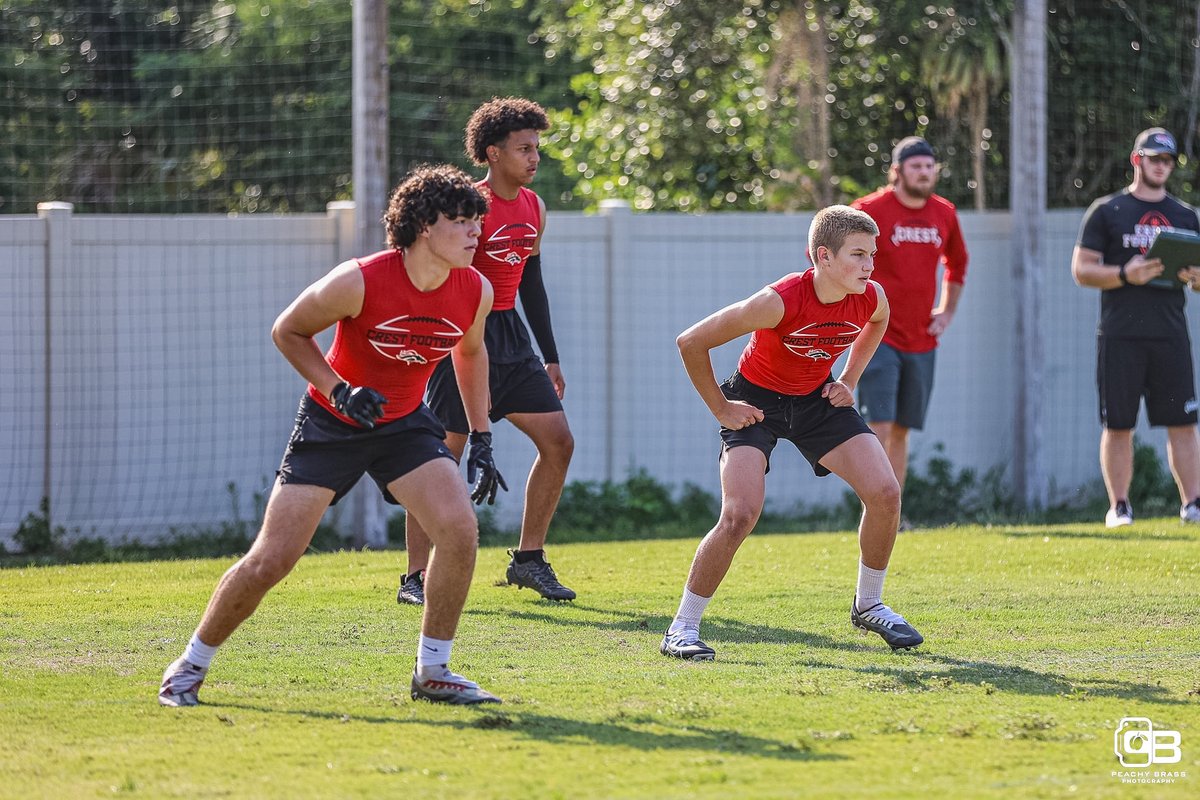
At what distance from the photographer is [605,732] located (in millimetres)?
4602

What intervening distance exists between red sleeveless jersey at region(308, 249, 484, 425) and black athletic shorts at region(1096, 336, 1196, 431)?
216 inches

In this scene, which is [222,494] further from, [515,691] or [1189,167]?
[1189,167]

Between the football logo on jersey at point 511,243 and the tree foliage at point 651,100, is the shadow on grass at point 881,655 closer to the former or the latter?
the football logo on jersey at point 511,243

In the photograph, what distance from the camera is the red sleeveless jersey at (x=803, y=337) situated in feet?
18.9

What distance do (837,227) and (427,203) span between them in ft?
5.43

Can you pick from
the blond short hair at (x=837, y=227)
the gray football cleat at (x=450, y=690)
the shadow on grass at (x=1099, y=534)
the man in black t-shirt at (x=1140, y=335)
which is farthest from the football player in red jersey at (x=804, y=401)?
the man in black t-shirt at (x=1140, y=335)

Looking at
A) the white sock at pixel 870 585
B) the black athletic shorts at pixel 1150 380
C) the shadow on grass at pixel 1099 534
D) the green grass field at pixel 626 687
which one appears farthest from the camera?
the black athletic shorts at pixel 1150 380

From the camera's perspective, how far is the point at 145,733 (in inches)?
181

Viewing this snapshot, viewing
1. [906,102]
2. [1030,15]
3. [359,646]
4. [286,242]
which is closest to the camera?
[359,646]

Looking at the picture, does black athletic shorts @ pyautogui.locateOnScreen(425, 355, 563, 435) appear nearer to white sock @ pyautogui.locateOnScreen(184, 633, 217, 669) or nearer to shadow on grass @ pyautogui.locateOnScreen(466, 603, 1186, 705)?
shadow on grass @ pyautogui.locateOnScreen(466, 603, 1186, 705)

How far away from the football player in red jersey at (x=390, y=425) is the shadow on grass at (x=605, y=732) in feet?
0.72

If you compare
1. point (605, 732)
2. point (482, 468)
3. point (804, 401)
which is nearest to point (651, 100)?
point (804, 401)

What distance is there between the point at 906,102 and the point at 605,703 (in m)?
10.2

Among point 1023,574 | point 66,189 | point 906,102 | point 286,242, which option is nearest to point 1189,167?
point 906,102
